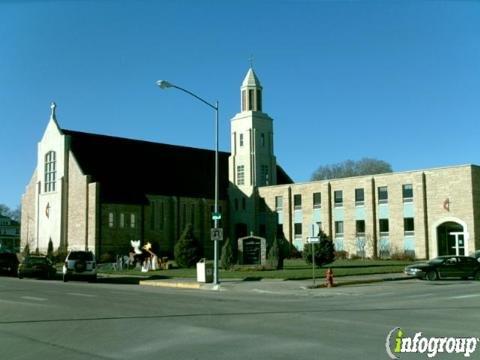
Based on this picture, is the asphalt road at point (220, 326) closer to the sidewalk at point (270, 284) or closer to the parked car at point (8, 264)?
the sidewalk at point (270, 284)

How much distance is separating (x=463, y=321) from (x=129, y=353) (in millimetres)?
7799

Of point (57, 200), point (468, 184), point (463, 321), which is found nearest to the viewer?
point (463, 321)

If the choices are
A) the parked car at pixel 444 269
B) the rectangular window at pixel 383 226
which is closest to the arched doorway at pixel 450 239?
the rectangular window at pixel 383 226

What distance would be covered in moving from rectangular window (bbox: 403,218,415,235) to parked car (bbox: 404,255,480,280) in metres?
22.4

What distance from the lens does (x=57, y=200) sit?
64500 millimetres

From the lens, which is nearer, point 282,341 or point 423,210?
point 282,341

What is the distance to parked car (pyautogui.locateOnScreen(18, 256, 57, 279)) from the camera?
36.8 meters

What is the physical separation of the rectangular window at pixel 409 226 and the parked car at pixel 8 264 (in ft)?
107

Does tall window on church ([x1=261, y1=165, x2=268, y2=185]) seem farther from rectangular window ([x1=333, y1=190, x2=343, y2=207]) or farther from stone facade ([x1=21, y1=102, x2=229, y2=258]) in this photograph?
rectangular window ([x1=333, y1=190, x2=343, y2=207])

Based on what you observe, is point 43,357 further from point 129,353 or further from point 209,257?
point 209,257

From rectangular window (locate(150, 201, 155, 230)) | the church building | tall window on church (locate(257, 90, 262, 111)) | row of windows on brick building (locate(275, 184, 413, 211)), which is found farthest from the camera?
tall window on church (locate(257, 90, 262, 111))

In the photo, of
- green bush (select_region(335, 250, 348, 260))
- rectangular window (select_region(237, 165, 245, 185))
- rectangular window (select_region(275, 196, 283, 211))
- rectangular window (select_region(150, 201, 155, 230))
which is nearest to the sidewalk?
green bush (select_region(335, 250, 348, 260))

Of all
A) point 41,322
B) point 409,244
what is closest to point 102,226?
point 409,244

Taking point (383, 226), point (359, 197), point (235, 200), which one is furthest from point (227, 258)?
point (235, 200)
